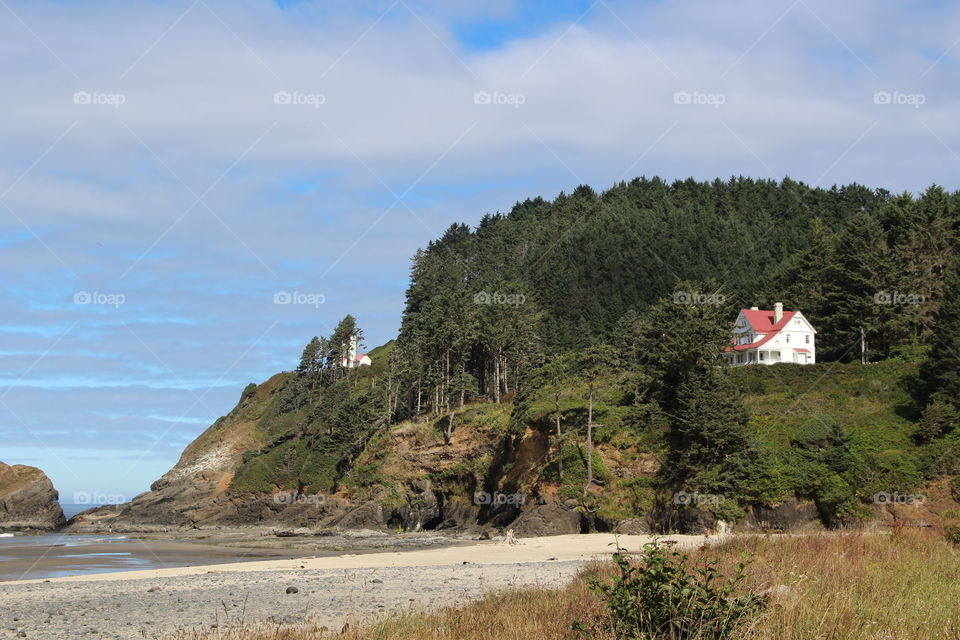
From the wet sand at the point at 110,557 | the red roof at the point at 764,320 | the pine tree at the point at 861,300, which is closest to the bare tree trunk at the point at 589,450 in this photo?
the wet sand at the point at 110,557

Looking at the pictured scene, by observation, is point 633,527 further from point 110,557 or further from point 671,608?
point 671,608

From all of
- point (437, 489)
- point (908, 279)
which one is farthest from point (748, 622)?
point (908, 279)

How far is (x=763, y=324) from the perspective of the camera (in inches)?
2977

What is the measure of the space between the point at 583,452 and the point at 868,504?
18262 mm

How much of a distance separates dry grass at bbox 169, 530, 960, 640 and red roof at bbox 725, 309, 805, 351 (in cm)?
5799

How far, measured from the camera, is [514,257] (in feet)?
441

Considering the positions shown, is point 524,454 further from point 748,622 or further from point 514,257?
point 514,257

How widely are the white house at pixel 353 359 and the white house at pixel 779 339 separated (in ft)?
→ 215

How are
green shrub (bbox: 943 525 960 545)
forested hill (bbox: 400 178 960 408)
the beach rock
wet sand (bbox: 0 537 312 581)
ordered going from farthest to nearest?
forested hill (bbox: 400 178 960 408), the beach rock, wet sand (bbox: 0 537 312 581), green shrub (bbox: 943 525 960 545)

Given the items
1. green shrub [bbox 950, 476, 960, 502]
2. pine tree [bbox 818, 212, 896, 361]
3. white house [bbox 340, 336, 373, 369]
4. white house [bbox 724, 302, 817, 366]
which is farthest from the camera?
white house [bbox 340, 336, 373, 369]

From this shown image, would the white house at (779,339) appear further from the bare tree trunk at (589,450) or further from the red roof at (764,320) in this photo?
the bare tree trunk at (589,450)

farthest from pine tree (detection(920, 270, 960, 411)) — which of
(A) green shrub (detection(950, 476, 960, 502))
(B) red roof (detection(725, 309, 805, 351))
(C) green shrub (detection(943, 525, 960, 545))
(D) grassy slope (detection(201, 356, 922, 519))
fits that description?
(C) green shrub (detection(943, 525, 960, 545))

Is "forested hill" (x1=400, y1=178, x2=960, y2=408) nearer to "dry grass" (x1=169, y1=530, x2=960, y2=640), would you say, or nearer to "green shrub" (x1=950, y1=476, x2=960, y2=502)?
"green shrub" (x1=950, y1=476, x2=960, y2=502)

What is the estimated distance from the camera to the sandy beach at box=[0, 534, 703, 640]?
52.2 feet
